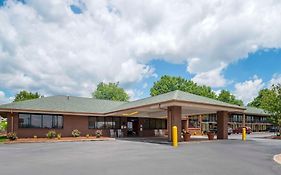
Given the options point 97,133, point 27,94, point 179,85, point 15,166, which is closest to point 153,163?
point 15,166

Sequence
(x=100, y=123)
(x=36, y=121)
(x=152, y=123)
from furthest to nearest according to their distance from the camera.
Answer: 1. (x=152, y=123)
2. (x=100, y=123)
3. (x=36, y=121)

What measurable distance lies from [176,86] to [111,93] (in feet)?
71.8

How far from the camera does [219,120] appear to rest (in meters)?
28.1

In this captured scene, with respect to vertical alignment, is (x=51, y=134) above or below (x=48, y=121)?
below

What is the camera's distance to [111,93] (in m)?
87.2

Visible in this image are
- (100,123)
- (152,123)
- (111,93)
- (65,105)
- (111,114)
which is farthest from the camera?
(111,93)

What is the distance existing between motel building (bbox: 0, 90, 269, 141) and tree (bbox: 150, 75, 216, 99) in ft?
111

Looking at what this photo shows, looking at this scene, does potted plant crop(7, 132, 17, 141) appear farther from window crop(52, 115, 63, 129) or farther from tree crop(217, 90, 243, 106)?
tree crop(217, 90, 243, 106)

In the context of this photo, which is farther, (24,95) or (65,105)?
(24,95)

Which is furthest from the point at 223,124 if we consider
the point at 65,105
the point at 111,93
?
the point at 111,93

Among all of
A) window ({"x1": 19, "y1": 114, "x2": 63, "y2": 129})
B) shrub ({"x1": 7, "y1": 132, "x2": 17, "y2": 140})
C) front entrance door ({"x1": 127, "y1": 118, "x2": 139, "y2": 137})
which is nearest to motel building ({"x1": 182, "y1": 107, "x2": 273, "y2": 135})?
front entrance door ({"x1": 127, "y1": 118, "x2": 139, "y2": 137})

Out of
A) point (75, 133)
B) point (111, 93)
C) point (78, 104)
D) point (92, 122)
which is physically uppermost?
point (111, 93)

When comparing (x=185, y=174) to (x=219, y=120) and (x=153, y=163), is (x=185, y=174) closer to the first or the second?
(x=153, y=163)

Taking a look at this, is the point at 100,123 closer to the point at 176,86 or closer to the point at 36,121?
the point at 36,121
